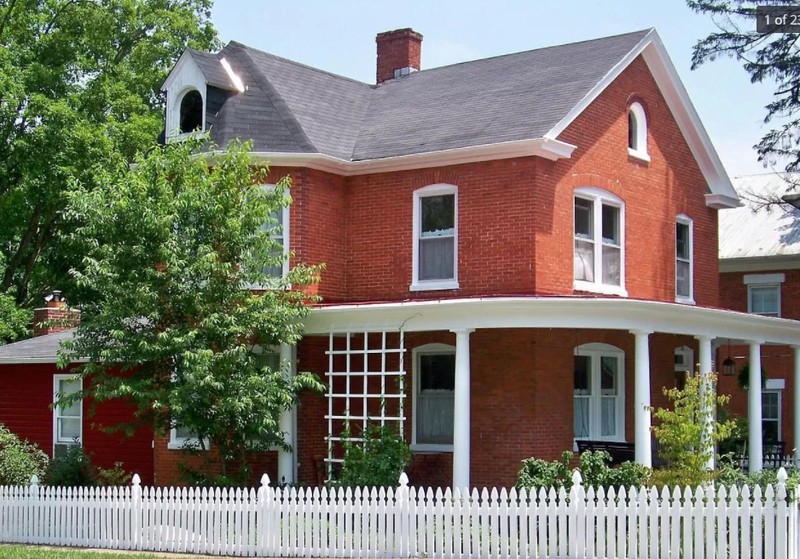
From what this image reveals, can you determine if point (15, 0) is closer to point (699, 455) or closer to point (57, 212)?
point (57, 212)

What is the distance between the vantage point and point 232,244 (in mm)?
19828

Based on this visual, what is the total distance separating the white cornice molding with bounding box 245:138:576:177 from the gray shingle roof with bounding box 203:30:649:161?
0.61 ft

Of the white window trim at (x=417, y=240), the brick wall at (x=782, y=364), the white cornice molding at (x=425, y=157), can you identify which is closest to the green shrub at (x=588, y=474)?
the white window trim at (x=417, y=240)

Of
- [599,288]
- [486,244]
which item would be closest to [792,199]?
[599,288]

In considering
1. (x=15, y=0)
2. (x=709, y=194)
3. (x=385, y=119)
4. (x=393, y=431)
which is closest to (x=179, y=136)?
(x=385, y=119)

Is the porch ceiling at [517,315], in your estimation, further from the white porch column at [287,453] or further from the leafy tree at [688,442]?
the leafy tree at [688,442]

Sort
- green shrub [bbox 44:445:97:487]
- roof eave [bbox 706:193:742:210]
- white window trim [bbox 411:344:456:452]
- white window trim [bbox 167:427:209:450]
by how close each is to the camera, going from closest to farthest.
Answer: white window trim [bbox 411:344:456:452] < white window trim [bbox 167:427:209:450] < green shrub [bbox 44:445:97:487] < roof eave [bbox 706:193:742:210]

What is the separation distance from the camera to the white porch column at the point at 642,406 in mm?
19359

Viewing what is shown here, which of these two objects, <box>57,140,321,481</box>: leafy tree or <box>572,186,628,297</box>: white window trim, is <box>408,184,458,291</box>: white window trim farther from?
<box>57,140,321,481</box>: leafy tree

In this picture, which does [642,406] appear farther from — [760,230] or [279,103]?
[760,230]

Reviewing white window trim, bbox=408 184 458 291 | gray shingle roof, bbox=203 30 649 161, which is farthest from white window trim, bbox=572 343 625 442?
gray shingle roof, bbox=203 30 649 161

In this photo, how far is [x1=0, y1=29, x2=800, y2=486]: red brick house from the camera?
68.2 ft

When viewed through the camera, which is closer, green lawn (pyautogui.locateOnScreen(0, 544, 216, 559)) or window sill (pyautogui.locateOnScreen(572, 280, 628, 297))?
green lawn (pyautogui.locateOnScreen(0, 544, 216, 559))

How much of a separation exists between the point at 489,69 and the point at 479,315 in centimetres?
826
